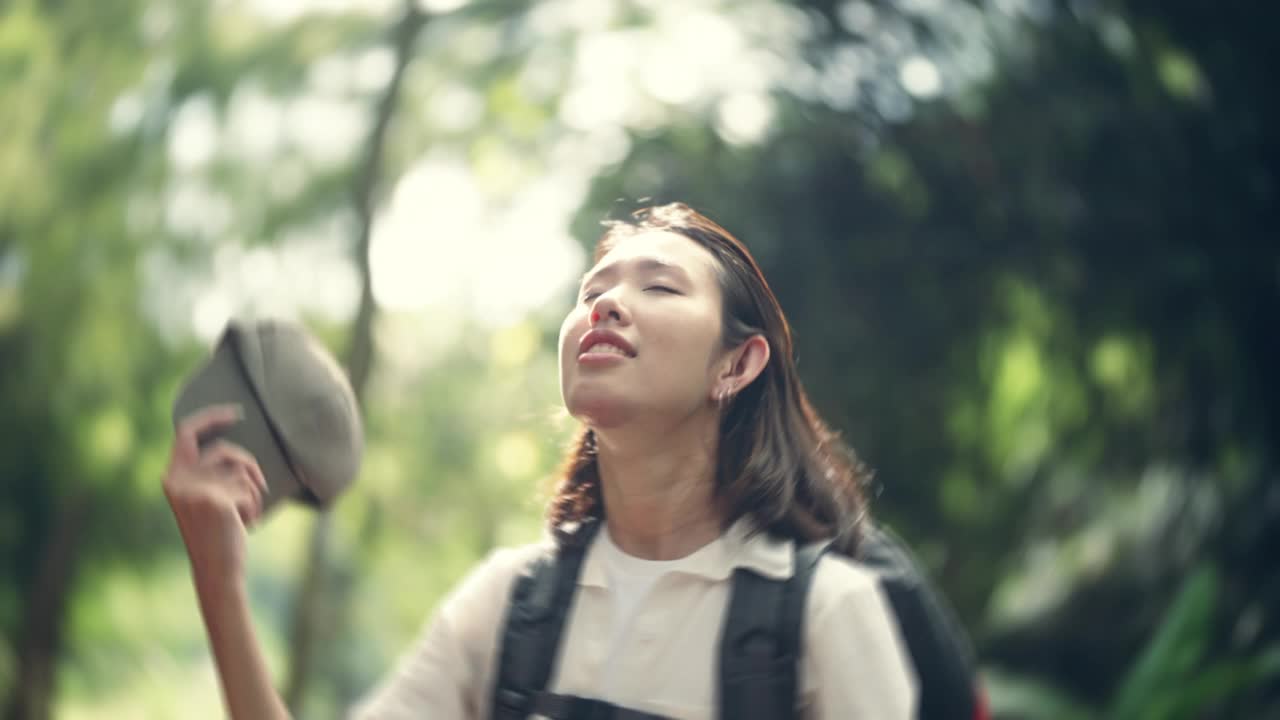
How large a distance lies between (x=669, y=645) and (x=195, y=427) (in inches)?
17.3

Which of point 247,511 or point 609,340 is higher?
point 609,340

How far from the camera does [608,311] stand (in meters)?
1.05

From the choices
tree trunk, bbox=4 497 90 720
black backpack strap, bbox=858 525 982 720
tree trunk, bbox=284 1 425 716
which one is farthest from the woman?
tree trunk, bbox=4 497 90 720

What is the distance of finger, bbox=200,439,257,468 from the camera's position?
101 centimetres

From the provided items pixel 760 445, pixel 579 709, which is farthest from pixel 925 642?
pixel 579 709

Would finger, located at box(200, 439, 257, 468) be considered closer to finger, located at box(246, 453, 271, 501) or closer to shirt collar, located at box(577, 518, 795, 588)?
finger, located at box(246, 453, 271, 501)

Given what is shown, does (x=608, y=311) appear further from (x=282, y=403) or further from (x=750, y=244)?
(x=750, y=244)

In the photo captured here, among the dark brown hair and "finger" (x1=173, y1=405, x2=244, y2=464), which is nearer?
"finger" (x1=173, y1=405, x2=244, y2=464)

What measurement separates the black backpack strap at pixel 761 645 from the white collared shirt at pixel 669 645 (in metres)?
0.01

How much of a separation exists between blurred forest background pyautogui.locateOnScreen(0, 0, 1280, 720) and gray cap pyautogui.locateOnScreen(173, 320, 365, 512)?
3.22m

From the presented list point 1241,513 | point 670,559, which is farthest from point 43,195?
point 670,559

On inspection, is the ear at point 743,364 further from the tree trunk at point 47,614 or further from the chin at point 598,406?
the tree trunk at point 47,614

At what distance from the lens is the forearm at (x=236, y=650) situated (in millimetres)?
1022

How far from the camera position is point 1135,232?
217 inches
